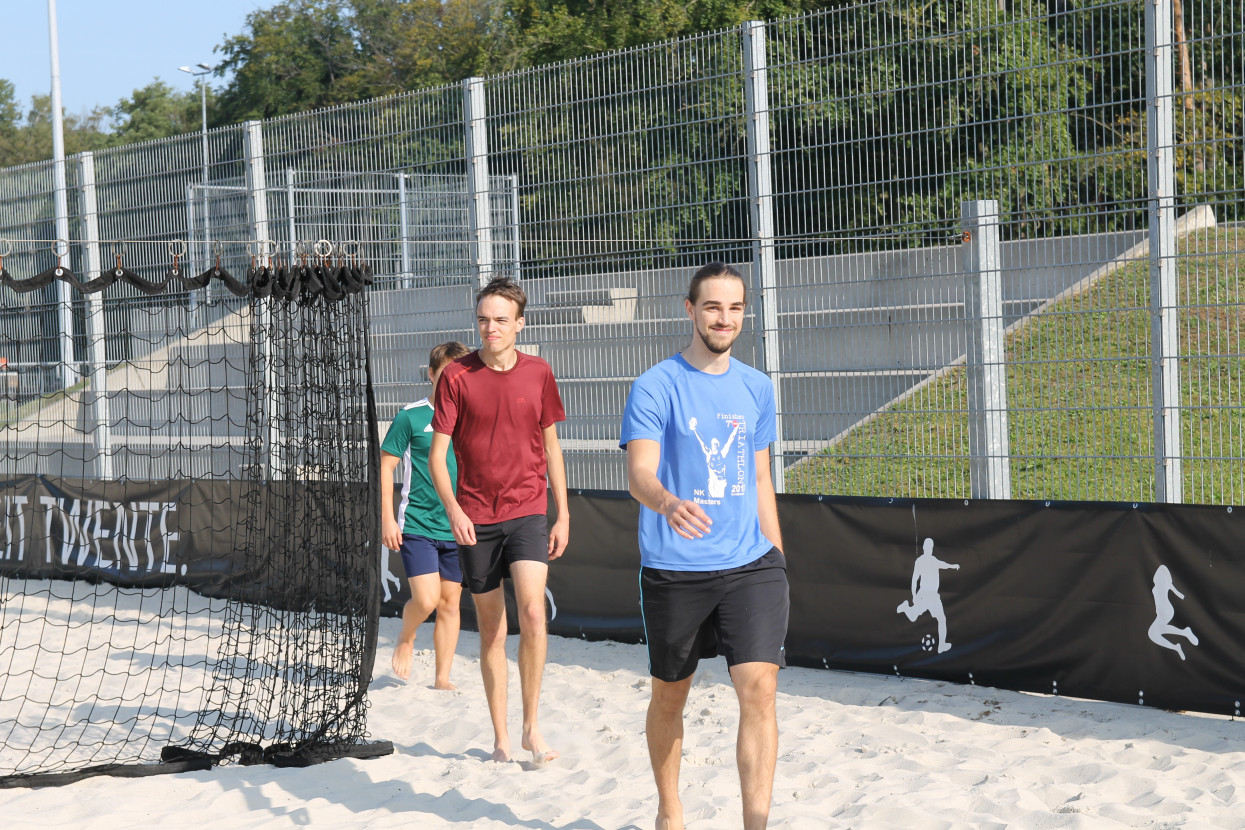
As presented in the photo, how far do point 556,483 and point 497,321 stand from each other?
0.78 m

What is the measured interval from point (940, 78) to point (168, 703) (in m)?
5.64

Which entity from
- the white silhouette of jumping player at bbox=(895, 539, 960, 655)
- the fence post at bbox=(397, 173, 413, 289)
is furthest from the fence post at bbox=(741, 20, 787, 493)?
the fence post at bbox=(397, 173, 413, 289)

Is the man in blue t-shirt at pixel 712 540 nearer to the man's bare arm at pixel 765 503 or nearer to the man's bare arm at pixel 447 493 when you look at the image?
A: the man's bare arm at pixel 765 503

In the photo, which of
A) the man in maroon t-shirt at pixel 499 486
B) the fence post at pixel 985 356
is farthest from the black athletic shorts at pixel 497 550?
the fence post at pixel 985 356

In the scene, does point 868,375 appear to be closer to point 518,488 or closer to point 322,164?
point 518,488

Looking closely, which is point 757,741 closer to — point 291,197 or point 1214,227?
point 1214,227

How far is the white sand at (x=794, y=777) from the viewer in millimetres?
4617

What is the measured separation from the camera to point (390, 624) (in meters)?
9.18

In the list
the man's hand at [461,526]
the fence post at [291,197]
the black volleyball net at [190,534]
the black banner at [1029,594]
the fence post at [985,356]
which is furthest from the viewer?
the fence post at [291,197]

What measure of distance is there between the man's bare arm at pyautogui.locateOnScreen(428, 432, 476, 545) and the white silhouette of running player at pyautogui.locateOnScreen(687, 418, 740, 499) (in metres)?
1.55

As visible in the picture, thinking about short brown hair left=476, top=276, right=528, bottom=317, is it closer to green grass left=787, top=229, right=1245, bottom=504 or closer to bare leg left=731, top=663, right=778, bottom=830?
bare leg left=731, top=663, right=778, bottom=830

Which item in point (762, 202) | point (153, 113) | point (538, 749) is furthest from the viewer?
point (153, 113)

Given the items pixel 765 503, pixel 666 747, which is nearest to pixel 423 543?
pixel 666 747

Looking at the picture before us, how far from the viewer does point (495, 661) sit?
5.43m
